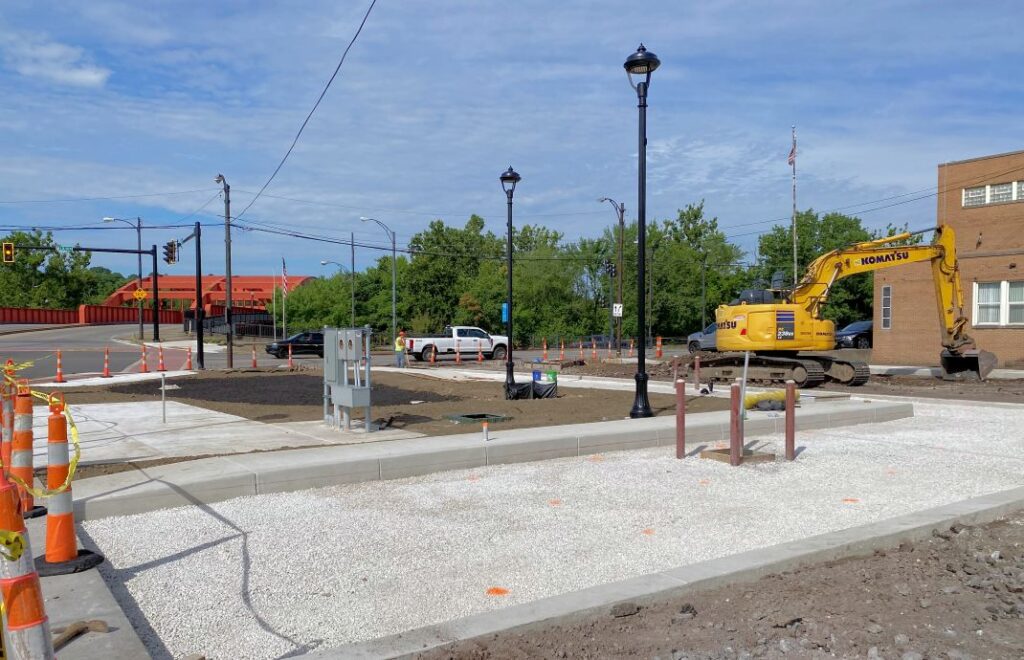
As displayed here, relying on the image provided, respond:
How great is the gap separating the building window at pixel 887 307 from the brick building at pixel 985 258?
100 centimetres

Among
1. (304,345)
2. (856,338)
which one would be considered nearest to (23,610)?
(304,345)

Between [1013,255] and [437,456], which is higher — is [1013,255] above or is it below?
above

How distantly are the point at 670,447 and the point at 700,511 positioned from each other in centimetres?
371

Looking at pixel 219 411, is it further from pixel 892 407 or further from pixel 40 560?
pixel 892 407

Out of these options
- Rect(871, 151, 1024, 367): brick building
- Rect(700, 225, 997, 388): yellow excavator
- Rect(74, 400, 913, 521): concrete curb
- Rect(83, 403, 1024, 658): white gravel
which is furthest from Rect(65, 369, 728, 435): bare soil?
Rect(871, 151, 1024, 367): brick building

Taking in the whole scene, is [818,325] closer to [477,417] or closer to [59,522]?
[477,417]

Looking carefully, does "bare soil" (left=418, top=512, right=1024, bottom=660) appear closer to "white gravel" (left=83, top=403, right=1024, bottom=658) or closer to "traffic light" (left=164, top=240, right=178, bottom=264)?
"white gravel" (left=83, top=403, right=1024, bottom=658)

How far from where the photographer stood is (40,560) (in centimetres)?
544

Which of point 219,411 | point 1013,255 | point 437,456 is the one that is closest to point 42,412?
point 219,411

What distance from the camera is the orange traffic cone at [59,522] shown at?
534cm

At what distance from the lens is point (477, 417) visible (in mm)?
13258

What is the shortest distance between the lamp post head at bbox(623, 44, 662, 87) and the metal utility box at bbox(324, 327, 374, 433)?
5.72 m

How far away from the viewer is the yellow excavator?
74.3 ft

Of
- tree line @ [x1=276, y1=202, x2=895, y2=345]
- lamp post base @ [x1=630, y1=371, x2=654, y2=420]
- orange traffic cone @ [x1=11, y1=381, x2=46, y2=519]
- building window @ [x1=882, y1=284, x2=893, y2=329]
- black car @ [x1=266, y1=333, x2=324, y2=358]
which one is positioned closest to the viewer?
orange traffic cone @ [x1=11, y1=381, x2=46, y2=519]
